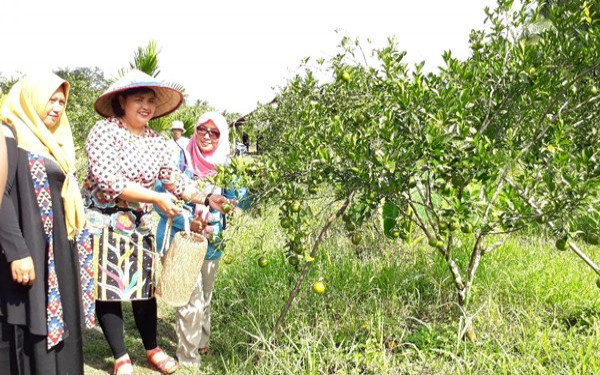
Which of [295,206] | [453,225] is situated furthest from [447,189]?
[295,206]

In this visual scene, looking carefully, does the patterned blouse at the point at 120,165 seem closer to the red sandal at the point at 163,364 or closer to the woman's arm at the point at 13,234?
the woman's arm at the point at 13,234

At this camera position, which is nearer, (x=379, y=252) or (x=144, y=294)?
(x=144, y=294)

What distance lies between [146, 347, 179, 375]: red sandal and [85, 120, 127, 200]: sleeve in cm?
106

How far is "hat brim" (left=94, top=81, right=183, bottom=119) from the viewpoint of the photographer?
2695 millimetres

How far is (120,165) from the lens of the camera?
8.68ft

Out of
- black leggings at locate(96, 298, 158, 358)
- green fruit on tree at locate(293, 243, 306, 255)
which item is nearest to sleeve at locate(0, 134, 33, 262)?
black leggings at locate(96, 298, 158, 358)

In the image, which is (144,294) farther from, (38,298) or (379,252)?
(379,252)

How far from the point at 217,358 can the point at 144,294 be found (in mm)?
735

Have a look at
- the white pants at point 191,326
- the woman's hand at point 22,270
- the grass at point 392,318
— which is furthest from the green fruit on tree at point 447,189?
the woman's hand at point 22,270

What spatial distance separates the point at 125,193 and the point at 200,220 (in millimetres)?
576

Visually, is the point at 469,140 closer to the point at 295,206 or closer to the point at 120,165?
the point at 295,206

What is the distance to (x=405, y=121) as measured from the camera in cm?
218

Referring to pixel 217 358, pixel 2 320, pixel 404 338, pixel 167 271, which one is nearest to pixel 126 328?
pixel 217 358

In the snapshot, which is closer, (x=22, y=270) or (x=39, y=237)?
(x=22, y=270)
